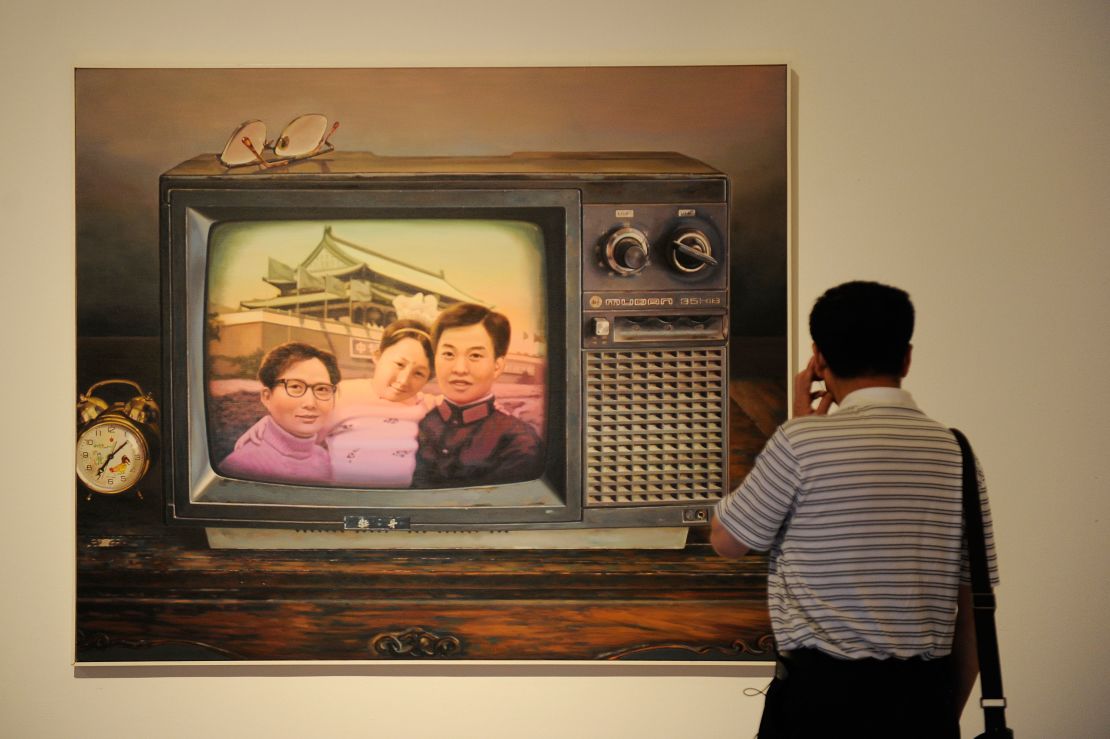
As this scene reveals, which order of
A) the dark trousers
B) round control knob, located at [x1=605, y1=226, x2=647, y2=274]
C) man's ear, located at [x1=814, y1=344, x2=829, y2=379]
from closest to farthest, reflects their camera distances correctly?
the dark trousers, man's ear, located at [x1=814, y1=344, x2=829, y2=379], round control knob, located at [x1=605, y1=226, x2=647, y2=274]

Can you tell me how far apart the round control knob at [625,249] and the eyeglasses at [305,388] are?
25.1 inches

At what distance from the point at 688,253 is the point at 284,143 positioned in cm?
87

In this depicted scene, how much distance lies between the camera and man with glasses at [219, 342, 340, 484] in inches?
71.9

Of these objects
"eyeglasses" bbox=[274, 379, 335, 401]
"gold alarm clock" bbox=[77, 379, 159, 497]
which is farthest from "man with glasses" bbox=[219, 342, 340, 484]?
"gold alarm clock" bbox=[77, 379, 159, 497]

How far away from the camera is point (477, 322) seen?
183 cm

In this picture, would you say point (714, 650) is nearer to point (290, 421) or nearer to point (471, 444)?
point (471, 444)

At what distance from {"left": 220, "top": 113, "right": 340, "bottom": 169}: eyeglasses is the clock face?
0.60 metres

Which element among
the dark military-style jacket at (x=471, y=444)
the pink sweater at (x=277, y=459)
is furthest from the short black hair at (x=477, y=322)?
the pink sweater at (x=277, y=459)

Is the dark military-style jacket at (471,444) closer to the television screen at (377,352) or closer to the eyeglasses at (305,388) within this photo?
the television screen at (377,352)

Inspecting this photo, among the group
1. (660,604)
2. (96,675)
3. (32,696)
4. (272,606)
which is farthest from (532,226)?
(32,696)

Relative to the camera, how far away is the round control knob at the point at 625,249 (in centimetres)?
179

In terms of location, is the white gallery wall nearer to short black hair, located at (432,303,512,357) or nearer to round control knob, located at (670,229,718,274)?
round control knob, located at (670,229,718,274)

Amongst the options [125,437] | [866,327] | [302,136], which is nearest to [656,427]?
[866,327]

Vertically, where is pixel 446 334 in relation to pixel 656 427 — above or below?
above
